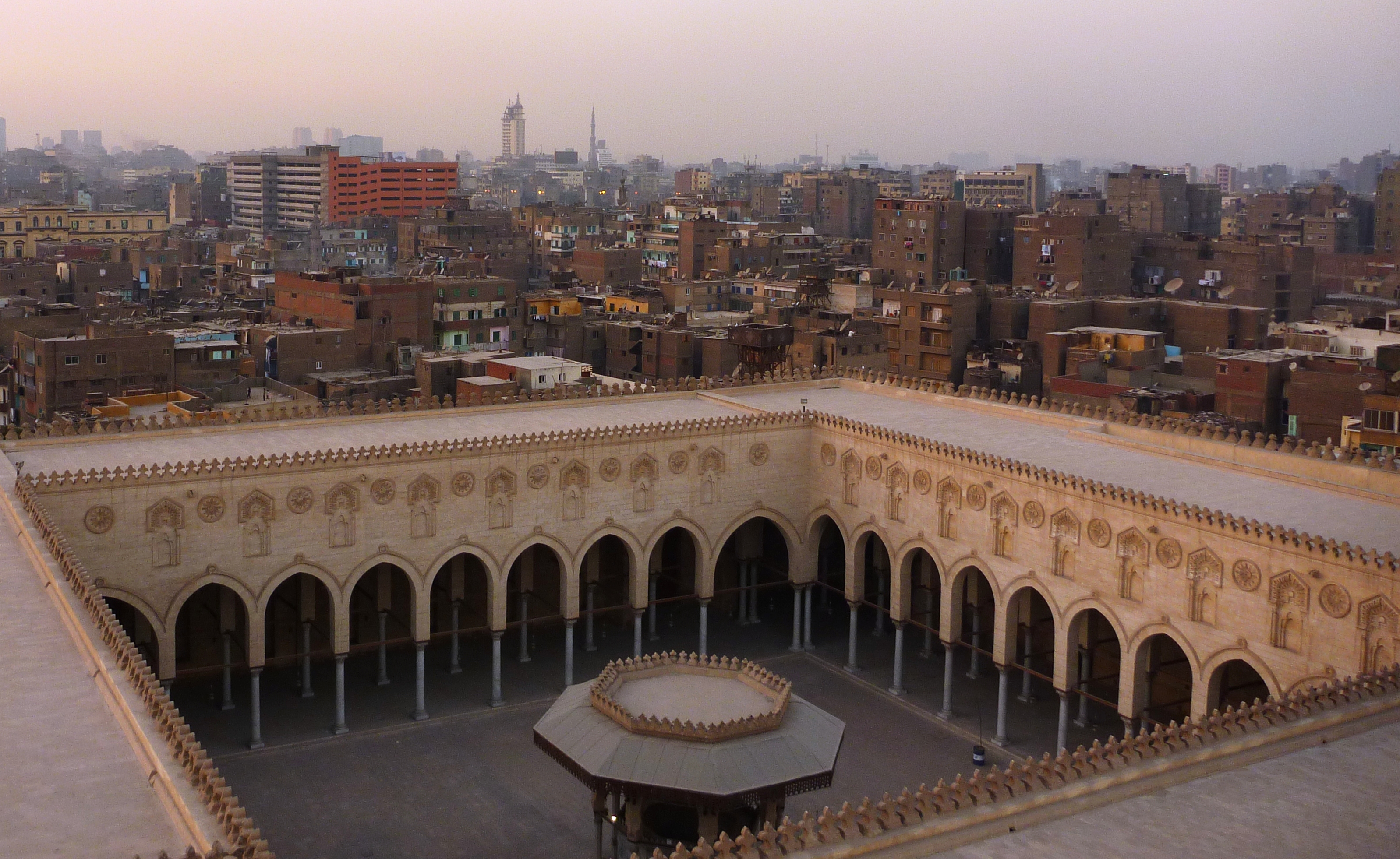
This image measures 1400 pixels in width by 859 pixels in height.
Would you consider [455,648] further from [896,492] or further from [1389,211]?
[1389,211]

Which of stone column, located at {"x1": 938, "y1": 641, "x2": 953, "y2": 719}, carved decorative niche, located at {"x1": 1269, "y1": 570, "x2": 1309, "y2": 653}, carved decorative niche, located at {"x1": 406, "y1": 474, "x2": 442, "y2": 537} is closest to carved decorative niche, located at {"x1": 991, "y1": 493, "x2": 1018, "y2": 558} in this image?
stone column, located at {"x1": 938, "y1": 641, "x2": 953, "y2": 719}

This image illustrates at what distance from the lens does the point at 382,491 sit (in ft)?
106

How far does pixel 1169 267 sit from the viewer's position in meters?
99.1

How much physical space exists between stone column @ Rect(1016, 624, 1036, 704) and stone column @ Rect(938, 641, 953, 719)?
152 cm

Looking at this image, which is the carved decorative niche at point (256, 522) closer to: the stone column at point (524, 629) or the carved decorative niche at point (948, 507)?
the stone column at point (524, 629)

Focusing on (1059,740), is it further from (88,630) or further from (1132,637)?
(88,630)

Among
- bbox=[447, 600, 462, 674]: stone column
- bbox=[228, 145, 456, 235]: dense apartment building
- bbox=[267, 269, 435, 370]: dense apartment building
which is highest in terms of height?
bbox=[228, 145, 456, 235]: dense apartment building

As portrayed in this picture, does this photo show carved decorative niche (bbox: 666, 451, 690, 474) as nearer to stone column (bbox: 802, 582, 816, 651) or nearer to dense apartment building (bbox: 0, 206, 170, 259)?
stone column (bbox: 802, 582, 816, 651)

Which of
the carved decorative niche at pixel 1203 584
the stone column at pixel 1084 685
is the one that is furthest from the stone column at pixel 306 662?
the carved decorative niche at pixel 1203 584

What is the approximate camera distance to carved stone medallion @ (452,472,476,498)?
1310 inches

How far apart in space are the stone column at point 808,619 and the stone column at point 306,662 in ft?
39.0

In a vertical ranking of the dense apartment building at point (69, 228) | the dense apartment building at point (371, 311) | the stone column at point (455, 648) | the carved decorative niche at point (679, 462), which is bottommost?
the stone column at point (455, 648)

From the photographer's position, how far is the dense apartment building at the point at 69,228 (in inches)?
5236

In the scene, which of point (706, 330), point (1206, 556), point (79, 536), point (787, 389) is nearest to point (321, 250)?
point (706, 330)
